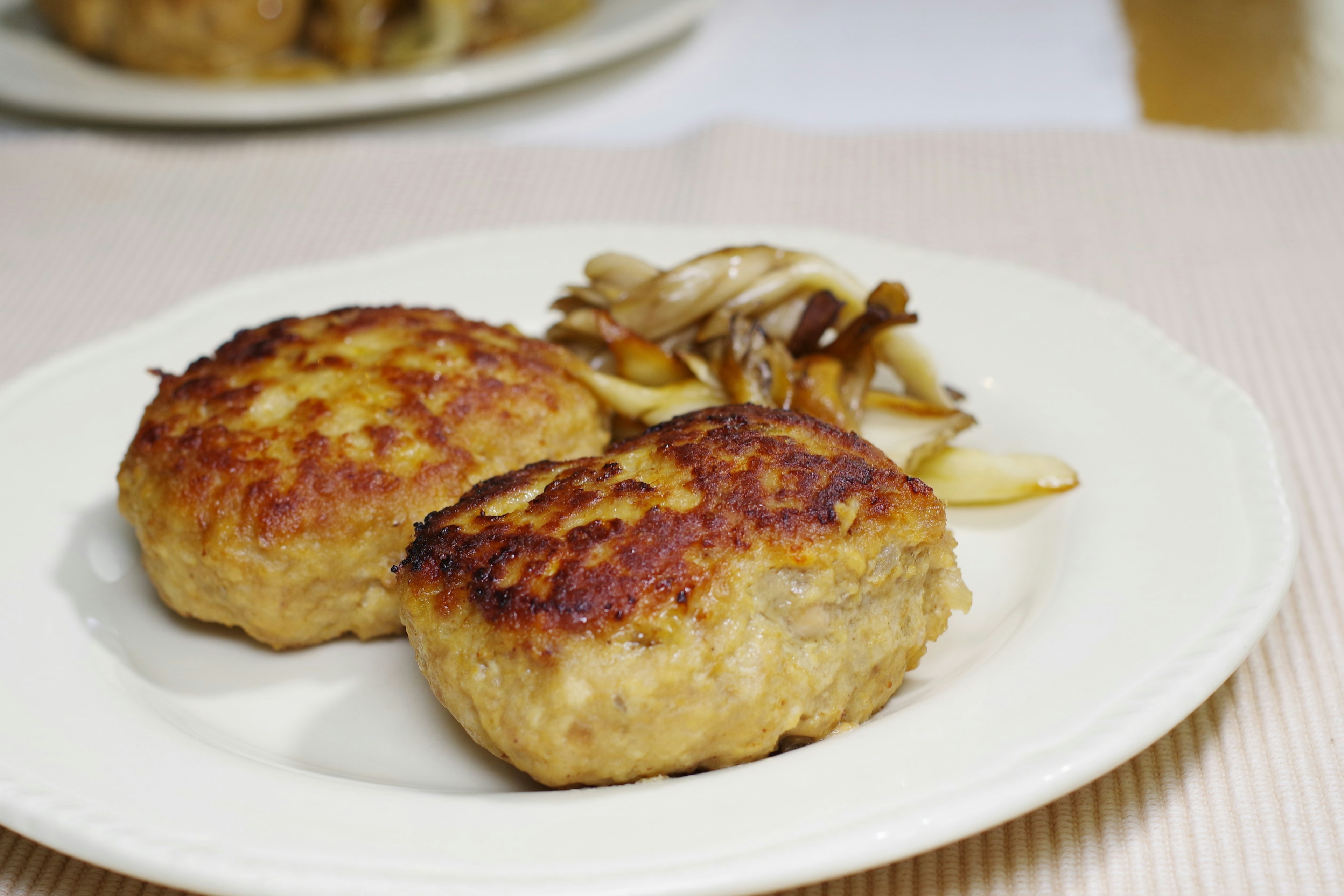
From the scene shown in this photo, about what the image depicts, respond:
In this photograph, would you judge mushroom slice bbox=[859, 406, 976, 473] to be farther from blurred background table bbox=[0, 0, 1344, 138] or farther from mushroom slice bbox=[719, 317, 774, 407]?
blurred background table bbox=[0, 0, 1344, 138]

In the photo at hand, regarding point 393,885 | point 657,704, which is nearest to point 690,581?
point 657,704

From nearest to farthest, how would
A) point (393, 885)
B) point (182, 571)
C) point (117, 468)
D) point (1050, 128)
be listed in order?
point (393, 885)
point (182, 571)
point (117, 468)
point (1050, 128)

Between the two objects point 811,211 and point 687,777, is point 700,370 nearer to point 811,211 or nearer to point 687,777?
point 687,777

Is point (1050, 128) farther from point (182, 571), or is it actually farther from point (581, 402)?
point (182, 571)

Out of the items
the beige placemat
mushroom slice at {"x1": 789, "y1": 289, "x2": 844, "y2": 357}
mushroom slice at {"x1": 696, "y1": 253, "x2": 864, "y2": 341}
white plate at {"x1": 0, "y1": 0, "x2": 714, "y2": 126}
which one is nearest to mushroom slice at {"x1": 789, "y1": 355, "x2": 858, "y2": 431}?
mushroom slice at {"x1": 789, "y1": 289, "x2": 844, "y2": 357}

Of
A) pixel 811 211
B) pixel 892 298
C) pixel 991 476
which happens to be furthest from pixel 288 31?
pixel 991 476
